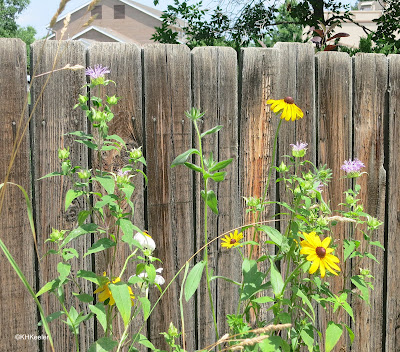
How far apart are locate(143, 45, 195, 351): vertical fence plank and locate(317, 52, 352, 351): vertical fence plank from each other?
794mm

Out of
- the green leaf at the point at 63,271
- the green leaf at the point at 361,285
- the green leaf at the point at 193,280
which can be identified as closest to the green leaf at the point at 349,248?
the green leaf at the point at 361,285

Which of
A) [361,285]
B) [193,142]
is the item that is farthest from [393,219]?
[193,142]

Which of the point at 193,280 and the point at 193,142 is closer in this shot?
the point at 193,280

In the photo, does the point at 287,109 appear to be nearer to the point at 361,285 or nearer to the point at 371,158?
the point at 361,285

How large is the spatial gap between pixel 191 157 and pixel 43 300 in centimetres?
97

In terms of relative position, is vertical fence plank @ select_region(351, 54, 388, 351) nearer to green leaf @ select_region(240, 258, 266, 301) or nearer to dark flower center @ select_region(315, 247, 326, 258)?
green leaf @ select_region(240, 258, 266, 301)

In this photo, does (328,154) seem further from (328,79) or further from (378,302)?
(378,302)

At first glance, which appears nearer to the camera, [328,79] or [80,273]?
[80,273]

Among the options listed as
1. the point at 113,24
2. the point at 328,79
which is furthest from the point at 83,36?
the point at 328,79

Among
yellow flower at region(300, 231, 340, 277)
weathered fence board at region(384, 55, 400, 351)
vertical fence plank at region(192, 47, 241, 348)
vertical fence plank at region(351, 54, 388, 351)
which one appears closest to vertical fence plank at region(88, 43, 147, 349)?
vertical fence plank at region(192, 47, 241, 348)

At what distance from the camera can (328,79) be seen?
2.96 meters

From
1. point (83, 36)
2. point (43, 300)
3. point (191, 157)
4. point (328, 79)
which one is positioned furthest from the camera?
point (83, 36)

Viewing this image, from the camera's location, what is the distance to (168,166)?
2.62 meters

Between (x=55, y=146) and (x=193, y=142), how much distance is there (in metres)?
0.66
